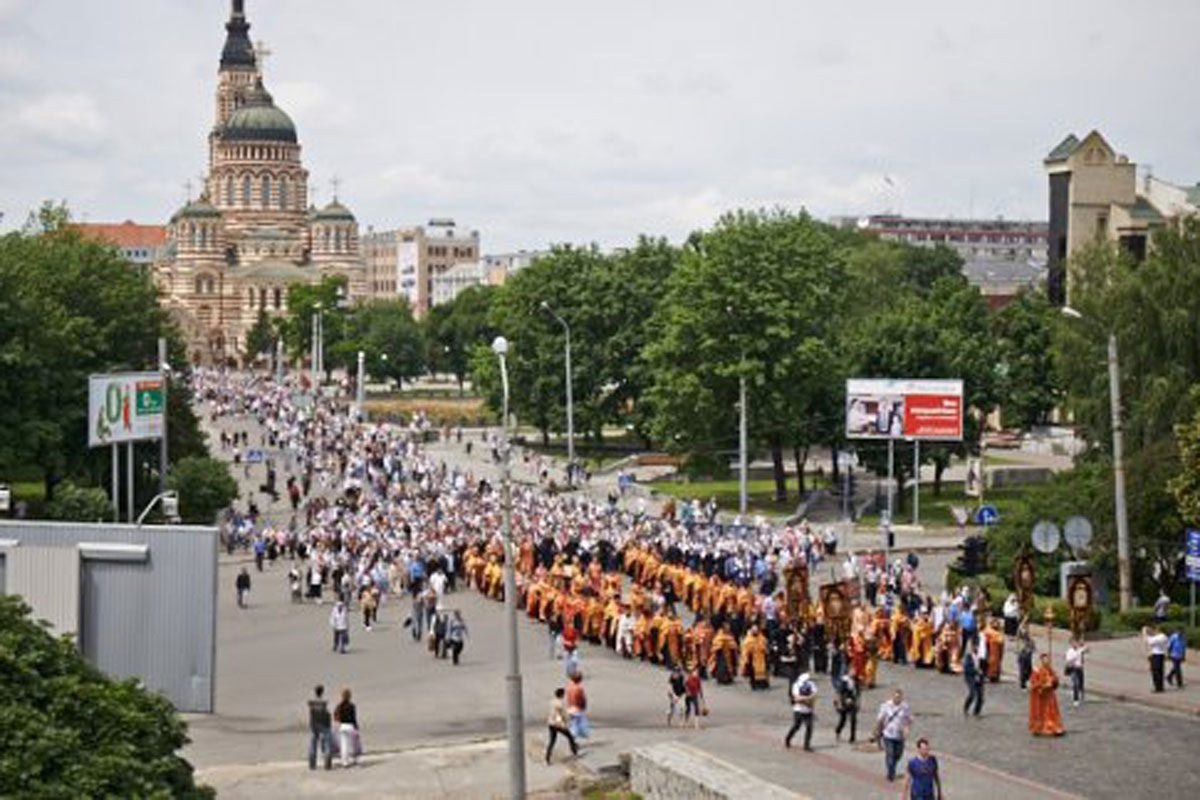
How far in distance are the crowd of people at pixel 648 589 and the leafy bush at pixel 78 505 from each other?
4.53m

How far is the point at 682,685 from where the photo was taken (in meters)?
29.6

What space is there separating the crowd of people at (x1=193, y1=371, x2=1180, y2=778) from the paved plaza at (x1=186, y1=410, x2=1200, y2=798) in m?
0.50

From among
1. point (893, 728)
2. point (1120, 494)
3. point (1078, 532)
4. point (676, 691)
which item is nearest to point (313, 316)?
point (1120, 494)

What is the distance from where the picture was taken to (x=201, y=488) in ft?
197

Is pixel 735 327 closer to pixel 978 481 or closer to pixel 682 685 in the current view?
pixel 978 481

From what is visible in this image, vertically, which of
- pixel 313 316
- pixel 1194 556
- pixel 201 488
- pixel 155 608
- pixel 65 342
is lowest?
pixel 155 608

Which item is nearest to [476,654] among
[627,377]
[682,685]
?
[682,685]

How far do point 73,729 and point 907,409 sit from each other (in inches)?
1818

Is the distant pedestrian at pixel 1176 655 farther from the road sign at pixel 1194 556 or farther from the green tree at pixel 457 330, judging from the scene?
the green tree at pixel 457 330

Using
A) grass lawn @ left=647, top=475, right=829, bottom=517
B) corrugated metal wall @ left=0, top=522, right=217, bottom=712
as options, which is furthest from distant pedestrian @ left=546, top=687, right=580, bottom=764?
grass lawn @ left=647, top=475, right=829, bottom=517

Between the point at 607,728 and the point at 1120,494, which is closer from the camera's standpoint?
the point at 607,728

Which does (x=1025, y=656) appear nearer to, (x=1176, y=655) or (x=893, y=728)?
(x=1176, y=655)

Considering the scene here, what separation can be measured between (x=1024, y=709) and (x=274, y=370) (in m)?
162

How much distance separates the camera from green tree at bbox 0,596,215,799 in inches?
699
